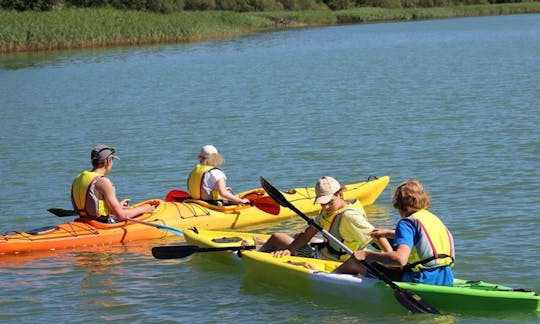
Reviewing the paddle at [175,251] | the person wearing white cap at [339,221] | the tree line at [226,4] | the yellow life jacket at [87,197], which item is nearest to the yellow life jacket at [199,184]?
the yellow life jacket at [87,197]

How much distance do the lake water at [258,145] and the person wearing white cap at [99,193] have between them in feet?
1.27

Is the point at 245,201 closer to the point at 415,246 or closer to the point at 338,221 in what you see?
the point at 338,221

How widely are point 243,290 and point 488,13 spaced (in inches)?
2565

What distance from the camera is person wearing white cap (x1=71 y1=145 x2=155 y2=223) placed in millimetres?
10445

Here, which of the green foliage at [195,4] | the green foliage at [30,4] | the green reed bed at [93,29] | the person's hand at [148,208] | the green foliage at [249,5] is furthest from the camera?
the green foliage at [249,5]

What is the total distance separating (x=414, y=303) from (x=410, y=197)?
3.07 ft

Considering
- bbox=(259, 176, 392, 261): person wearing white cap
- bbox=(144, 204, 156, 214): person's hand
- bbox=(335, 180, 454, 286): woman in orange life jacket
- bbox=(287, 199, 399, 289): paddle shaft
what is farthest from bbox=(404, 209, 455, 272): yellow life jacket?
bbox=(144, 204, 156, 214): person's hand

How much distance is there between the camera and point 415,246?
293 inches

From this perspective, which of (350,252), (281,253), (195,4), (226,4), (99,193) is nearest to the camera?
(350,252)

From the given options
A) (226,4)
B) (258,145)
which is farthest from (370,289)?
(226,4)

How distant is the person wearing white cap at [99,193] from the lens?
34.3ft

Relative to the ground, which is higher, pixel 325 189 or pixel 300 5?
pixel 325 189

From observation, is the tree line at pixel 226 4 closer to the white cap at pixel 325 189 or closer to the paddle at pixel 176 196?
the paddle at pixel 176 196

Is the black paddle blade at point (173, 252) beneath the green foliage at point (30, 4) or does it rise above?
beneath
